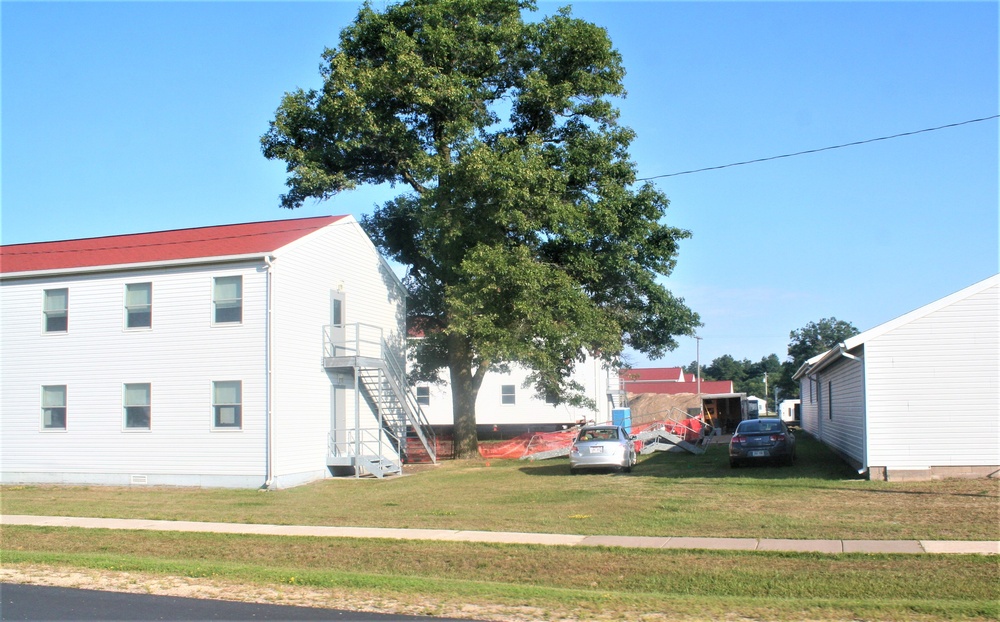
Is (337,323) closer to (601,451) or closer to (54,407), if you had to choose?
(54,407)

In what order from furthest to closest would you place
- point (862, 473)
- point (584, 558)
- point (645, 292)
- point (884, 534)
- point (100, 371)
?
point (645, 292) < point (100, 371) < point (862, 473) < point (884, 534) < point (584, 558)

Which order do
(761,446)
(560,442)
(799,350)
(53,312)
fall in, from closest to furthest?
(761,446) < (53,312) < (560,442) < (799,350)

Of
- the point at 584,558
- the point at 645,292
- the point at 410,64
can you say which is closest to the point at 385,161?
the point at 410,64

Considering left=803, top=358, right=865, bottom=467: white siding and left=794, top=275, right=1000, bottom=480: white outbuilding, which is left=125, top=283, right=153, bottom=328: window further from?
left=803, top=358, right=865, bottom=467: white siding

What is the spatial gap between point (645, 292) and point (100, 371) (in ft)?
57.0

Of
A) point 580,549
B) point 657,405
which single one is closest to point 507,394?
point 657,405

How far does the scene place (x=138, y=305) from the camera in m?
23.5

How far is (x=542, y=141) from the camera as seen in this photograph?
29.0 metres

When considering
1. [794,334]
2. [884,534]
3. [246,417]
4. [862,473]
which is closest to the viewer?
[884,534]

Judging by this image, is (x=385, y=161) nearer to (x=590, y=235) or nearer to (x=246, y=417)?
(x=590, y=235)

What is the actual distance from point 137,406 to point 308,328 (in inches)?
193

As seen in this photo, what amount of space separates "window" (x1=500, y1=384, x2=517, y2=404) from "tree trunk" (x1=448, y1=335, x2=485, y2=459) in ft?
61.6

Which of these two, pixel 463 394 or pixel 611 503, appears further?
pixel 463 394

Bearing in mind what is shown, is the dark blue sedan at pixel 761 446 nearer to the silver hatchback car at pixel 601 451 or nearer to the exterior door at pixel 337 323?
the silver hatchback car at pixel 601 451
